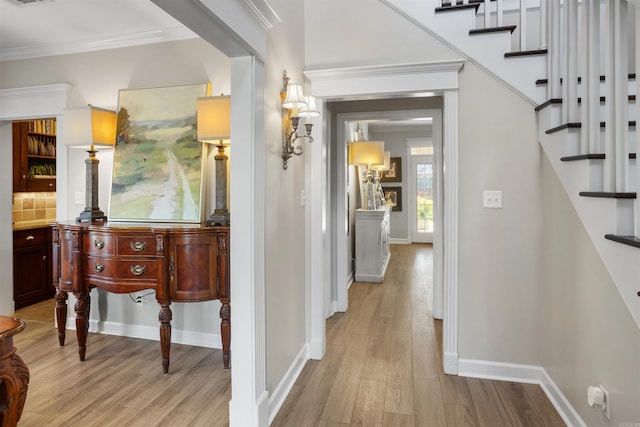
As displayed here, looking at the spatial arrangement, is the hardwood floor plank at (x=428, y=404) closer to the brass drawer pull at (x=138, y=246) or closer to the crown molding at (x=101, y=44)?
the brass drawer pull at (x=138, y=246)

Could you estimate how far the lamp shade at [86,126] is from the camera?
3.02m

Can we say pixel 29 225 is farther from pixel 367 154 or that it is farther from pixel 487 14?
pixel 487 14

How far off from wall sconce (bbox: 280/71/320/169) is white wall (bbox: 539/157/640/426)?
60.4 inches

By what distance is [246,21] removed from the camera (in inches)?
69.1

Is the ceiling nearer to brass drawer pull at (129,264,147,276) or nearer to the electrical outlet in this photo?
the electrical outlet

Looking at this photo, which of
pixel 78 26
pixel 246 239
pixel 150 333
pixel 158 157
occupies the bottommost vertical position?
pixel 150 333

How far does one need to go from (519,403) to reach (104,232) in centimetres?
290

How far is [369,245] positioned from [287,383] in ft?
9.96

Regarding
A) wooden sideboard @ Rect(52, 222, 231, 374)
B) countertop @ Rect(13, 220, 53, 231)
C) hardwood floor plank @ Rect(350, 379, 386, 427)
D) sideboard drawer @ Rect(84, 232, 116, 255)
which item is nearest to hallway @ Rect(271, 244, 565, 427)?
hardwood floor plank @ Rect(350, 379, 386, 427)

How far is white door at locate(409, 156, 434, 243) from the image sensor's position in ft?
30.2

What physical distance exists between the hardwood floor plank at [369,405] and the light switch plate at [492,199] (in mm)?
1393

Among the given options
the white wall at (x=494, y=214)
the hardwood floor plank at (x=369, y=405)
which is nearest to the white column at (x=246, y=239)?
the hardwood floor plank at (x=369, y=405)

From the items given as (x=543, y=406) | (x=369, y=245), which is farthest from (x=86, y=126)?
(x=543, y=406)

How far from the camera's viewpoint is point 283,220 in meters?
2.39
